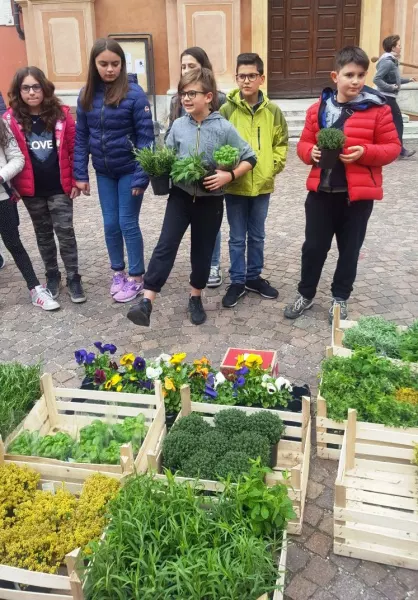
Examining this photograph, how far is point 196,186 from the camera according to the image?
4848 millimetres

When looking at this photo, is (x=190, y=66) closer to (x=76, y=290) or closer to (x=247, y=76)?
(x=247, y=76)

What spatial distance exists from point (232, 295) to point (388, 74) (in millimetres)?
7433

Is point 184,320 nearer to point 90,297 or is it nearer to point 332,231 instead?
point 90,297

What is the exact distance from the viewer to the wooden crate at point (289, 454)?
3.19 meters

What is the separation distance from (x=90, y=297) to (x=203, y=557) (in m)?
3.98

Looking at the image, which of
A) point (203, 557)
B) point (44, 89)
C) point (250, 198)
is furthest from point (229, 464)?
point (44, 89)

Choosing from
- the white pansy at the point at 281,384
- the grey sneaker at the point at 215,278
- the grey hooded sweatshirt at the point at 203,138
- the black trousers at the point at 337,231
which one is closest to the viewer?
the white pansy at the point at 281,384

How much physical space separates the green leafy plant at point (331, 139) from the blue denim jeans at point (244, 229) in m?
1.09

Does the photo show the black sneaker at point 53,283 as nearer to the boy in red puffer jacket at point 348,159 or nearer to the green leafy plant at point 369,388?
the boy in red puffer jacket at point 348,159

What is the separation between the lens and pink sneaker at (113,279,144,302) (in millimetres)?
6082

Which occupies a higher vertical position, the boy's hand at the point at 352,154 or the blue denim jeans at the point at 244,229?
the boy's hand at the point at 352,154

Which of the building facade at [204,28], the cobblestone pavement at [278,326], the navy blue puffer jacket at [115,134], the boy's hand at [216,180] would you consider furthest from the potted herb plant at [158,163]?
the building facade at [204,28]

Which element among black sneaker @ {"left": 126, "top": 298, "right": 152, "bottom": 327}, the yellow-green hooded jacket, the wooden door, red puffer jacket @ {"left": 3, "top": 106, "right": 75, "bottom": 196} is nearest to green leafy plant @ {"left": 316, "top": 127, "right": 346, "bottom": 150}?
the yellow-green hooded jacket

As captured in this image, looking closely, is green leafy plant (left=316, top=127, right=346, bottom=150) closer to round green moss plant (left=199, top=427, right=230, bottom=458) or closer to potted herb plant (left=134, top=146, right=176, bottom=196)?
potted herb plant (left=134, top=146, right=176, bottom=196)
